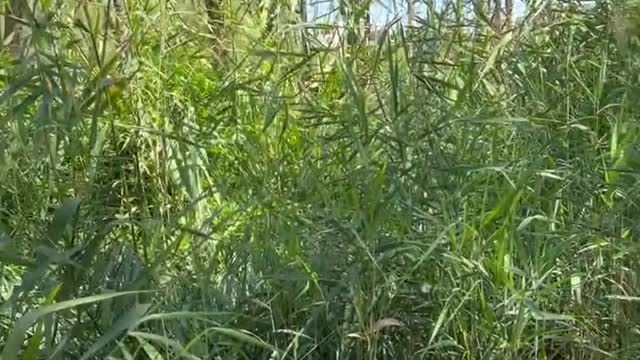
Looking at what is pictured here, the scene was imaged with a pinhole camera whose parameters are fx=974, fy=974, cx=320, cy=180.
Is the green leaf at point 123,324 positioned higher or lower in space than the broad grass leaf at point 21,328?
lower

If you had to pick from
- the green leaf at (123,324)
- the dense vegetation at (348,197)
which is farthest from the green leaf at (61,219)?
the green leaf at (123,324)

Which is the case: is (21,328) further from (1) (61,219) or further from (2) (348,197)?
(2) (348,197)

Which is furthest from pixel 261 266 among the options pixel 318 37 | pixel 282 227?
pixel 318 37

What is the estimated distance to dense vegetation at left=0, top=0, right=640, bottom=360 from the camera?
167 centimetres

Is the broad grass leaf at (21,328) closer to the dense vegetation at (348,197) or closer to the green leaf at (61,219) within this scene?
the dense vegetation at (348,197)

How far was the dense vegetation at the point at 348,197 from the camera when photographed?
1666 mm

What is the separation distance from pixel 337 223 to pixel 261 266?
0.18m

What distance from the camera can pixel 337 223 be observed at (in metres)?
1.75

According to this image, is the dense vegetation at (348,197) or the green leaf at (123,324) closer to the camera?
the green leaf at (123,324)

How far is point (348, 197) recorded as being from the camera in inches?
71.7

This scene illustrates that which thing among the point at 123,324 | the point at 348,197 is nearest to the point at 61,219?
the point at 123,324

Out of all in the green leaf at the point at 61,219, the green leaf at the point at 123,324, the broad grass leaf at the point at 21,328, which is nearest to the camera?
the broad grass leaf at the point at 21,328

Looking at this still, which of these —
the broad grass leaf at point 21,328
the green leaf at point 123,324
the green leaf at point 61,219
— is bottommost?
the green leaf at point 123,324

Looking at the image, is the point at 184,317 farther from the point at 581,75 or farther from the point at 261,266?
the point at 581,75
